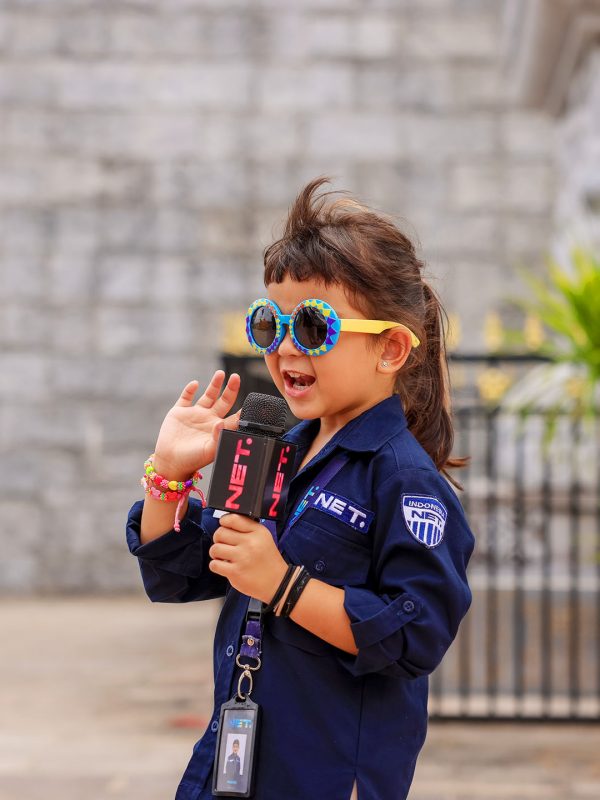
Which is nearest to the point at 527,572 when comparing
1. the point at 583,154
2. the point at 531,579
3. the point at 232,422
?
the point at 531,579

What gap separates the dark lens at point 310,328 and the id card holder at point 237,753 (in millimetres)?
616

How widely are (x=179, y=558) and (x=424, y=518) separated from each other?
0.51m

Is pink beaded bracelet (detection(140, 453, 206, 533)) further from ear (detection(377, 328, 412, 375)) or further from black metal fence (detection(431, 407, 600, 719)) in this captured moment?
black metal fence (detection(431, 407, 600, 719))

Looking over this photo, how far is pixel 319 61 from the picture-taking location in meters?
10.8

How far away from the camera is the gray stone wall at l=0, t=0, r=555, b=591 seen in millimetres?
10711

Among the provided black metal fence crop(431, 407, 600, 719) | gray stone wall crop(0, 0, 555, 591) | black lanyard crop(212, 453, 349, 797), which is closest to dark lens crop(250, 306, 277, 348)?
black lanyard crop(212, 453, 349, 797)

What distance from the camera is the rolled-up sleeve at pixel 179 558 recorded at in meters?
2.14

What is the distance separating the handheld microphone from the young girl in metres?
0.03

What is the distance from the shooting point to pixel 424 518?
1907 mm

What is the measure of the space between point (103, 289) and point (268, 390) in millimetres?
4910

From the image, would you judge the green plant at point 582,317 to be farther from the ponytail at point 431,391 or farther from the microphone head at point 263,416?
the microphone head at point 263,416

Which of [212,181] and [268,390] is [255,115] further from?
[268,390]

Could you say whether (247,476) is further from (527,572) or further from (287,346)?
(527,572)


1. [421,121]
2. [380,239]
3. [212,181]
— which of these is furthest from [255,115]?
[380,239]
